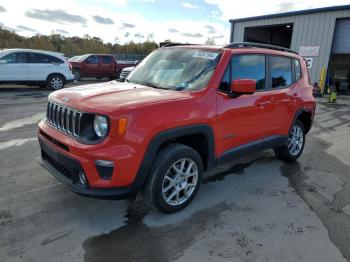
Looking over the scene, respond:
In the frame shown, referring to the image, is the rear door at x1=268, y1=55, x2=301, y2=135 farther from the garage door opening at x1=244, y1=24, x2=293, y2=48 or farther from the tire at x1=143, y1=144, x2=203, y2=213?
the garage door opening at x1=244, y1=24, x2=293, y2=48

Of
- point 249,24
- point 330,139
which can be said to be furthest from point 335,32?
point 330,139

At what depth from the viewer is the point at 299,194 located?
4.31 meters

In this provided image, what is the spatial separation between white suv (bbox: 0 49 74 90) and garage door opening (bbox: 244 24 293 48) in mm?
12459

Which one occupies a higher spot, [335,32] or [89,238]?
[335,32]

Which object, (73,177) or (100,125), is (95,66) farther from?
(100,125)

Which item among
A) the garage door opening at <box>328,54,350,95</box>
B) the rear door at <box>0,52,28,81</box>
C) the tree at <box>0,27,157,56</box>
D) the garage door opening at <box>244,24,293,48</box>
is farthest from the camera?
the tree at <box>0,27,157,56</box>

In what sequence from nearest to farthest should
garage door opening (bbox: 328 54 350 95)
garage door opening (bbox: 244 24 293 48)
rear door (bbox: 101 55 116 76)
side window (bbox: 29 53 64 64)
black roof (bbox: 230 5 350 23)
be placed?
1. side window (bbox: 29 53 64 64)
2. black roof (bbox: 230 5 350 23)
3. rear door (bbox: 101 55 116 76)
4. garage door opening (bbox: 328 54 350 95)
5. garage door opening (bbox: 244 24 293 48)

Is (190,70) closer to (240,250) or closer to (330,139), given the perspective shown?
(240,250)

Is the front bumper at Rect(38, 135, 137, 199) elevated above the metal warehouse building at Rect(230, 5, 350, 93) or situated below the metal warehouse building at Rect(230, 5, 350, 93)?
below

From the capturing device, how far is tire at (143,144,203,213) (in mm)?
3312

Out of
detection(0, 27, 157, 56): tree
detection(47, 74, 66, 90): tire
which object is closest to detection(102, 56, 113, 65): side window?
detection(47, 74, 66, 90): tire

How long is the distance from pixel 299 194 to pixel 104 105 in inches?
112

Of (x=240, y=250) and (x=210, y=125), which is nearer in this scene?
(x=240, y=250)

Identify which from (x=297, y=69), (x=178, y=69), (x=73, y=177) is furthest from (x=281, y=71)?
(x=73, y=177)
